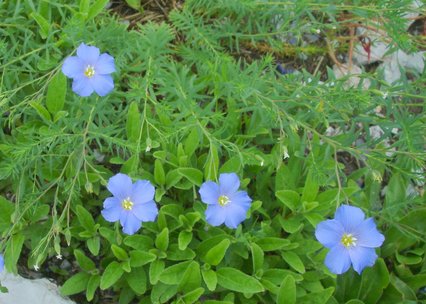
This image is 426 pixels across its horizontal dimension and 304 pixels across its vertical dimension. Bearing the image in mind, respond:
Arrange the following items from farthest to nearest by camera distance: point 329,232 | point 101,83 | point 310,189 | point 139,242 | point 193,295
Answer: point 310,189 < point 139,242 < point 193,295 < point 101,83 < point 329,232

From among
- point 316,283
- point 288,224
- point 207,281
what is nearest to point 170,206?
point 207,281

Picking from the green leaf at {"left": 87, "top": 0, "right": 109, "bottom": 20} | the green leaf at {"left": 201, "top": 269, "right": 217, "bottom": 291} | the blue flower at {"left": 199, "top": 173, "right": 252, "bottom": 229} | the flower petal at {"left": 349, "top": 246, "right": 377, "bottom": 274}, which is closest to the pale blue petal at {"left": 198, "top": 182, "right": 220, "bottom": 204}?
the blue flower at {"left": 199, "top": 173, "right": 252, "bottom": 229}

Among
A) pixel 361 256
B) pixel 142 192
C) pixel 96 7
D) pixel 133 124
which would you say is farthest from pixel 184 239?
pixel 96 7

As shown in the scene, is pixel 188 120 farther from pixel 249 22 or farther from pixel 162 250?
pixel 249 22

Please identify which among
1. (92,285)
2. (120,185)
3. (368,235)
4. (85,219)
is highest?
(120,185)

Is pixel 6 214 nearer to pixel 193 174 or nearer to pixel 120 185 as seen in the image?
pixel 120 185

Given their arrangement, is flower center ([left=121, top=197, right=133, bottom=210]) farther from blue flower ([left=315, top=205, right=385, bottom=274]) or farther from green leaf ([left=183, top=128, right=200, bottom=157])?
blue flower ([left=315, top=205, right=385, bottom=274])

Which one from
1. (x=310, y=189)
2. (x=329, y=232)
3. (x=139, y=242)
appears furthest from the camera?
(x=310, y=189)
